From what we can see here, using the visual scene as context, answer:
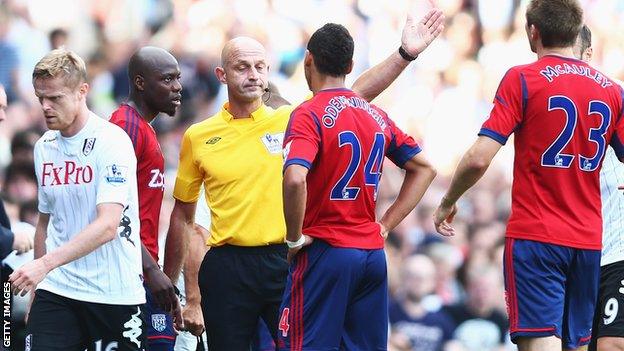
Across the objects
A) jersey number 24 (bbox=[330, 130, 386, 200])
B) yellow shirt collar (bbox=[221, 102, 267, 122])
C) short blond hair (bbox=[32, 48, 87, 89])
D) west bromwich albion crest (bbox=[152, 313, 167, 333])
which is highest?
short blond hair (bbox=[32, 48, 87, 89])

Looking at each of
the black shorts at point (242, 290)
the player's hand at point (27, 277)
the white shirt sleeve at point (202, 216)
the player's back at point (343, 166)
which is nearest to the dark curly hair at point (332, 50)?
the player's back at point (343, 166)

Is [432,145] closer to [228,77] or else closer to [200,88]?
[200,88]

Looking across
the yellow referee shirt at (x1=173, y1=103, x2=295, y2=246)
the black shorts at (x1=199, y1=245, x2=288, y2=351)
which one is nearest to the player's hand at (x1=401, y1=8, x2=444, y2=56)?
the yellow referee shirt at (x1=173, y1=103, x2=295, y2=246)

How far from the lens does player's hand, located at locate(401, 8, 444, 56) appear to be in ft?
27.2

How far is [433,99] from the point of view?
15.4 m

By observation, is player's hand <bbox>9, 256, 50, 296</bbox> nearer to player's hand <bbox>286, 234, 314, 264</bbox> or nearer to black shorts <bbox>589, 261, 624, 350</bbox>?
player's hand <bbox>286, 234, 314, 264</bbox>

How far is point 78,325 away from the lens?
289 inches

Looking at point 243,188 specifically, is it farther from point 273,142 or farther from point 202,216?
point 202,216

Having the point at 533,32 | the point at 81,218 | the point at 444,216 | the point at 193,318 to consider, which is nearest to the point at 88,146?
the point at 81,218

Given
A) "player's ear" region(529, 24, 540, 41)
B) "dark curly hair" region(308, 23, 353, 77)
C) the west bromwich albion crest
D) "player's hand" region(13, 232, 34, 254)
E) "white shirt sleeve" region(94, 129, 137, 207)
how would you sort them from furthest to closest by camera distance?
1. the west bromwich albion crest
2. "player's hand" region(13, 232, 34, 254)
3. "player's ear" region(529, 24, 540, 41)
4. "dark curly hair" region(308, 23, 353, 77)
5. "white shirt sleeve" region(94, 129, 137, 207)

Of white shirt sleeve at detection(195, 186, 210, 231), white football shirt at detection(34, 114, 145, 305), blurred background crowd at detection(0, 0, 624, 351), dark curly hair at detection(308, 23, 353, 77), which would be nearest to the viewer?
white football shirt at detection(34, 114, 145, 305)

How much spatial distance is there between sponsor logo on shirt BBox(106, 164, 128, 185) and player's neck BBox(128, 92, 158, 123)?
142cm

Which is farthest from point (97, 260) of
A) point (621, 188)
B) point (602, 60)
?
point (602, 60)

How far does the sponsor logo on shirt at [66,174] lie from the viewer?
23.9ft
